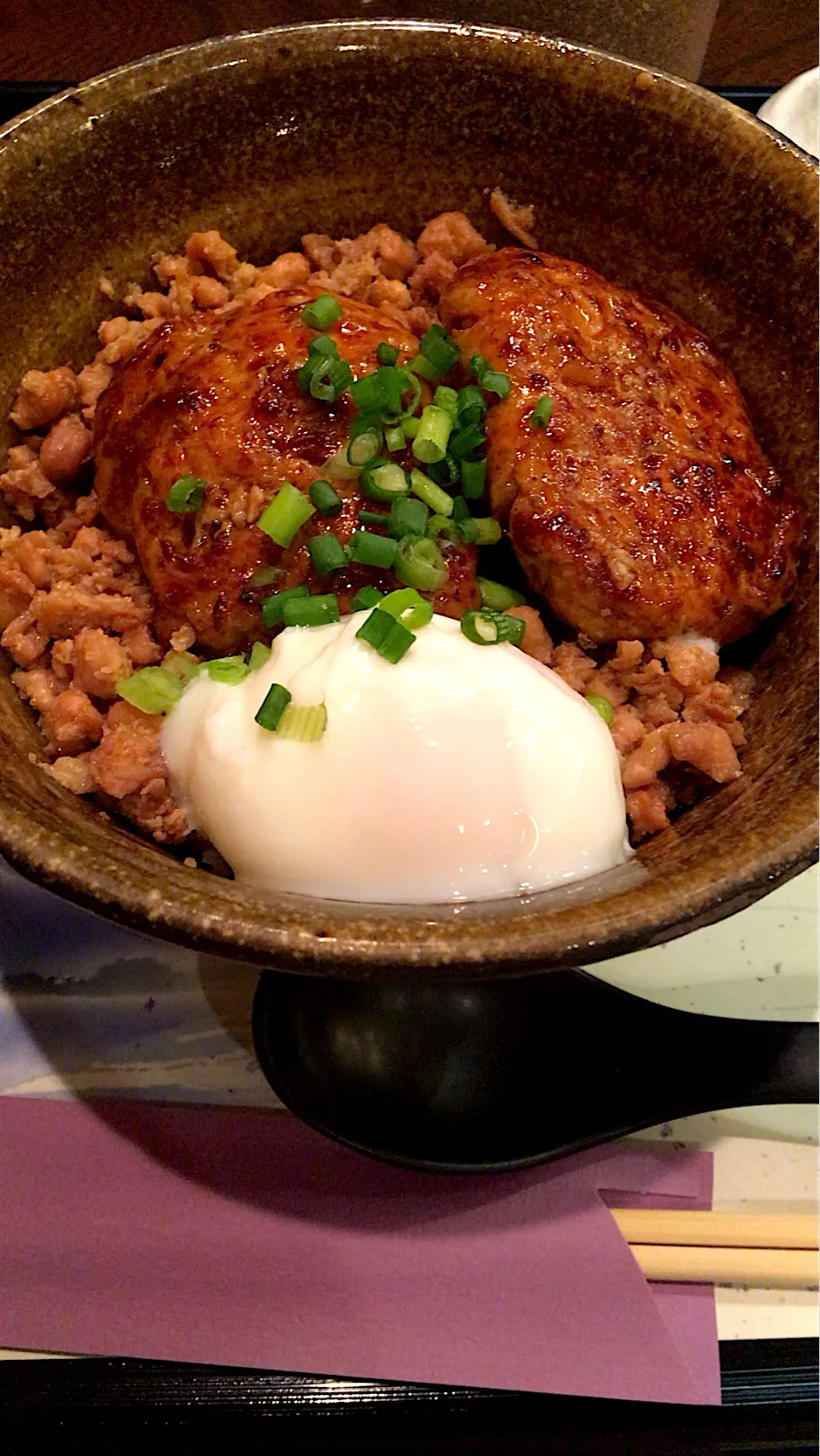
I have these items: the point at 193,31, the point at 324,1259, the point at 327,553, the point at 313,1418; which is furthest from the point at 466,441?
the point at 193,31

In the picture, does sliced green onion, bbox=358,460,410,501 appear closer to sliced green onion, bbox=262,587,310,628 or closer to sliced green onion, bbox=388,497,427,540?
sliced green onion, bbox=388,497,427,540

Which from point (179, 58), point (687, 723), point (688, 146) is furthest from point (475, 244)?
point (687, 723)

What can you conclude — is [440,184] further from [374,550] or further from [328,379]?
[374,550]

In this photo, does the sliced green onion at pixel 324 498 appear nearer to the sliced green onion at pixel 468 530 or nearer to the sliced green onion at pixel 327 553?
the sliced green onion at pixel 327 553

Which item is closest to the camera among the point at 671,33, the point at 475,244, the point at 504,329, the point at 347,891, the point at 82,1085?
the point at 347,891

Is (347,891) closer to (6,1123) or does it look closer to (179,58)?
(6,1123)
